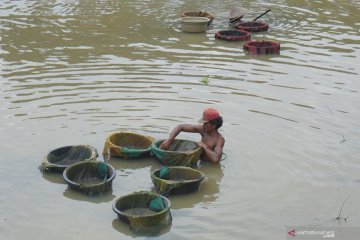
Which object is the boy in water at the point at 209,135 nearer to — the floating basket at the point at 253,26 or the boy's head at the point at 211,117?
the boy's head at the point at 211,117

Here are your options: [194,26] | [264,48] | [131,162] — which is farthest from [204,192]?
[194,26]

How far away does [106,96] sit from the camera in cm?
1078

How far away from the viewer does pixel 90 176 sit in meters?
8.07

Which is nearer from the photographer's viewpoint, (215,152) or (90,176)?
(90,176)

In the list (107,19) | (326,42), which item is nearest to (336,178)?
(326,42)

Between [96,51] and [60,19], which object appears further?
[60,19]

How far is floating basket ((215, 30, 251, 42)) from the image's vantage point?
563 inches

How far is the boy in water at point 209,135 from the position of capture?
8344mm

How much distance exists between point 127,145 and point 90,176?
1.07 meters

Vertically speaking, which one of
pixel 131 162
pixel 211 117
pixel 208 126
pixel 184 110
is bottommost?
pixel 131 162

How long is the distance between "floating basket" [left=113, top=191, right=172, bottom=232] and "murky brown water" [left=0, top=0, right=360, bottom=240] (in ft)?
0.50

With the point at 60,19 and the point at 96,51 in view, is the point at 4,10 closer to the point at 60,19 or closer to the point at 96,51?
the point at 60,19

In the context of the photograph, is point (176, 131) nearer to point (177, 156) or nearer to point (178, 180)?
point (177, 156)

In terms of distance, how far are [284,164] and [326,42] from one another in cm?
656
